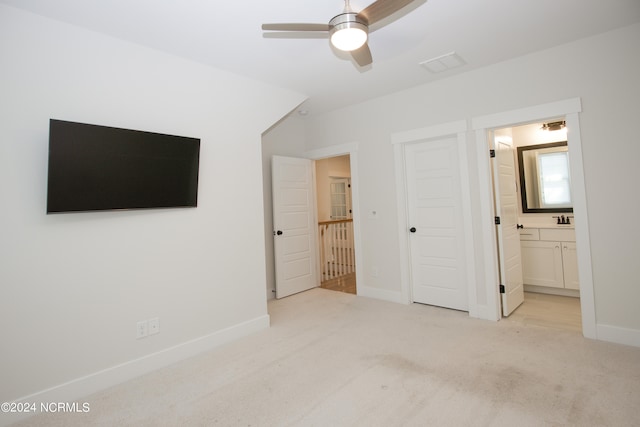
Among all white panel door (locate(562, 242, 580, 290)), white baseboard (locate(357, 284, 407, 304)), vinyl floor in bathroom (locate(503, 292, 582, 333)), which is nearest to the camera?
vinyl floor in bathroom (locate(503, 292, 582, 333))

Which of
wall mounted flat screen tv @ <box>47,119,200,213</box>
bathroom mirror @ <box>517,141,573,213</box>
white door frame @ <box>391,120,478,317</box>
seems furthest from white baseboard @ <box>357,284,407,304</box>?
wall mounted flat screen tv @ <box>47,119,200,213</box>

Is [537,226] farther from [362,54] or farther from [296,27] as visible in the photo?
[296,27]

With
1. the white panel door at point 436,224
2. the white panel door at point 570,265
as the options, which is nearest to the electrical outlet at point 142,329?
the white panel door at point 436,224

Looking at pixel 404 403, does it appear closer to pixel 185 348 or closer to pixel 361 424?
Answer: pixel 361 424

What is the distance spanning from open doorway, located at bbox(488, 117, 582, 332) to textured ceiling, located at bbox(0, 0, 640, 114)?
1.00 meters

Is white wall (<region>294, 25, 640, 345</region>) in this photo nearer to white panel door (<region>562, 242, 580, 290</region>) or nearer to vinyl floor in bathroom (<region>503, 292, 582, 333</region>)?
vinyl floor in bathroom (<region>503, 292, 582, 333</region>)

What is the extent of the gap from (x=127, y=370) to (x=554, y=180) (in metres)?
5.21

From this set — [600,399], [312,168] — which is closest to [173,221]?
[312,168]

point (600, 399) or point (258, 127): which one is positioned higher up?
point (258, 127)

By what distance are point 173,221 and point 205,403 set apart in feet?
4.82

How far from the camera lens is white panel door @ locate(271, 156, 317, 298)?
14.5 feet

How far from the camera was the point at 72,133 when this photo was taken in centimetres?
212

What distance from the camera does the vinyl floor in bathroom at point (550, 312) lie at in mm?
3123

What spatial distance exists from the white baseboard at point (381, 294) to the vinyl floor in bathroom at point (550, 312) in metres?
1.19
